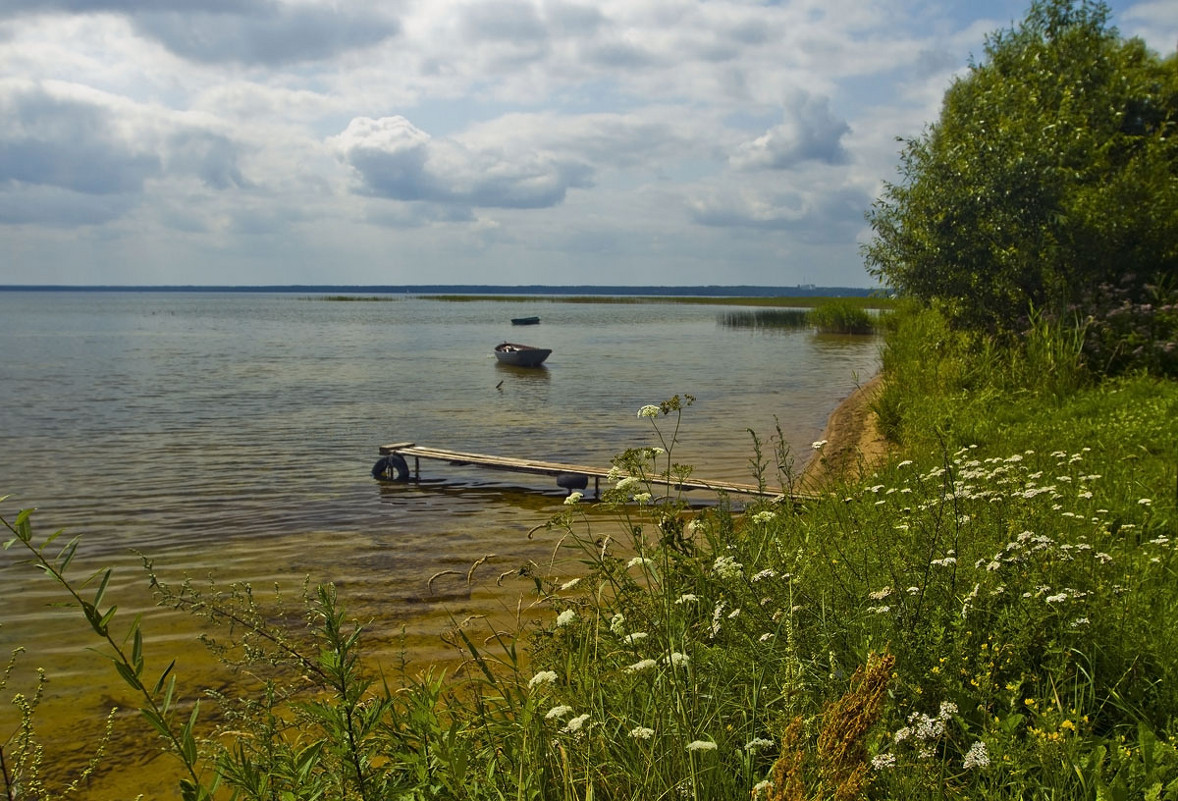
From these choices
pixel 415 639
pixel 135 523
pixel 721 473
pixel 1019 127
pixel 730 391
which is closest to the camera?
pixel 415 639

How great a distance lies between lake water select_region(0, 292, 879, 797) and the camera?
8.49 m

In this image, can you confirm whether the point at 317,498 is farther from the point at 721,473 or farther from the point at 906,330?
the point at 906,330

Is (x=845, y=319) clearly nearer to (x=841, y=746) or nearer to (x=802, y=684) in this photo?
(x=802, y=684)

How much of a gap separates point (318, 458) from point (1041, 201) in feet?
47.7

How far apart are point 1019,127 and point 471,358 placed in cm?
2923

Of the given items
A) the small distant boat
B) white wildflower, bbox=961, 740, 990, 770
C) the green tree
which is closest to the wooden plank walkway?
the green tree

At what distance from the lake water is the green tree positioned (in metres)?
4.58

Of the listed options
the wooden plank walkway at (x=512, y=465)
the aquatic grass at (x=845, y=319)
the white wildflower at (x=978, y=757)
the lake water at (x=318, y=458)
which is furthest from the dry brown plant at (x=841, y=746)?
the aquatic grass at (x=845, y=319)

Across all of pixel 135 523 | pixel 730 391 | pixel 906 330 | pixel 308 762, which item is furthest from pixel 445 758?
pixel 730 391

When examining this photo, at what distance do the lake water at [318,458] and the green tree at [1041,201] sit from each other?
180 inches

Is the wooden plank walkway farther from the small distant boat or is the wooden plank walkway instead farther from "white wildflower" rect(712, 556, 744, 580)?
the small distant boat

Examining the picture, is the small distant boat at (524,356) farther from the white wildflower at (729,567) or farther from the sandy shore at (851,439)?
the white wildflower at (729,567)

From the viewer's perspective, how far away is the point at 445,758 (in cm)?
261

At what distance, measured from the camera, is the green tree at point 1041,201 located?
14.7 meters
